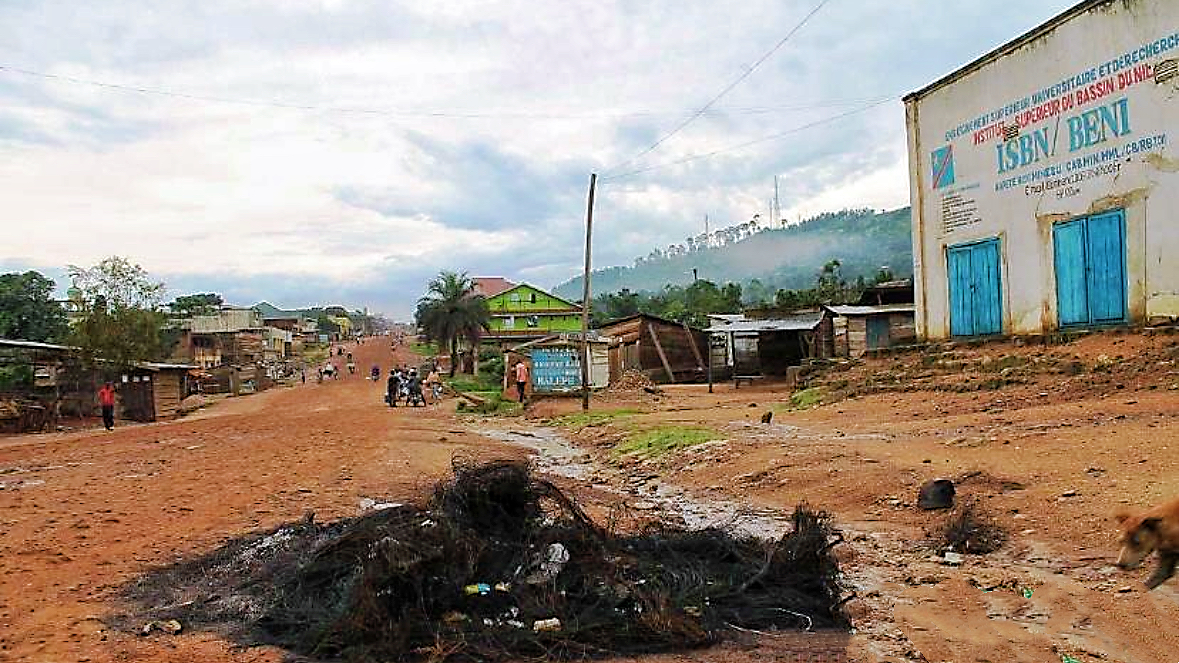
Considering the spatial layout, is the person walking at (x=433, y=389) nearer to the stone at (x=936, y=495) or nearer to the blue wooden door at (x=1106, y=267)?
the blue wooden door at (x=1106, y=267)

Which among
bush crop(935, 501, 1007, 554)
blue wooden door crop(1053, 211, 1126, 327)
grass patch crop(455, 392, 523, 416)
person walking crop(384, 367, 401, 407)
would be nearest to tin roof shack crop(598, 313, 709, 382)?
grass patch crop(455, 392, 523, 416)

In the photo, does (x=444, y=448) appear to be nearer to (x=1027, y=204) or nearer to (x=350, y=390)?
(x=1027, y=204)

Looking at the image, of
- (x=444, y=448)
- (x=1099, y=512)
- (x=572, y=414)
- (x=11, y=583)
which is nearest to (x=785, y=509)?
(x=1099, y=512)

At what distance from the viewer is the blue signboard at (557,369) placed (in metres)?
33.8

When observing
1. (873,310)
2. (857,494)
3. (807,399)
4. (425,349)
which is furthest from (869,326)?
(425,349)

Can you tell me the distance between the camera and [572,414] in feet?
90.7

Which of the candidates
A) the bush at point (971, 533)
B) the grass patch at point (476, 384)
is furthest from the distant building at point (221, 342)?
the bush at point (971, 533)

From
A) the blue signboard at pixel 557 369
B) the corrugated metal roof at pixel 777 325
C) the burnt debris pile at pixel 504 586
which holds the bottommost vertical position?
the burnt debris pile at pixel 504 586

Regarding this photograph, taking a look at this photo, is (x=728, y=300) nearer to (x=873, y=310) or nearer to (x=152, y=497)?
(x=873, y=310)

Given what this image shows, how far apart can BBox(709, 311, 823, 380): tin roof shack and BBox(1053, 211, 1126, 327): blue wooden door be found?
15.2 meters

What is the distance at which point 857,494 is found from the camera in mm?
10898

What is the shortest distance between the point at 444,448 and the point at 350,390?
1342 inches

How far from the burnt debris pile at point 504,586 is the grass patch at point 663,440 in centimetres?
821

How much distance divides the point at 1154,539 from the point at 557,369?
30.4 m
